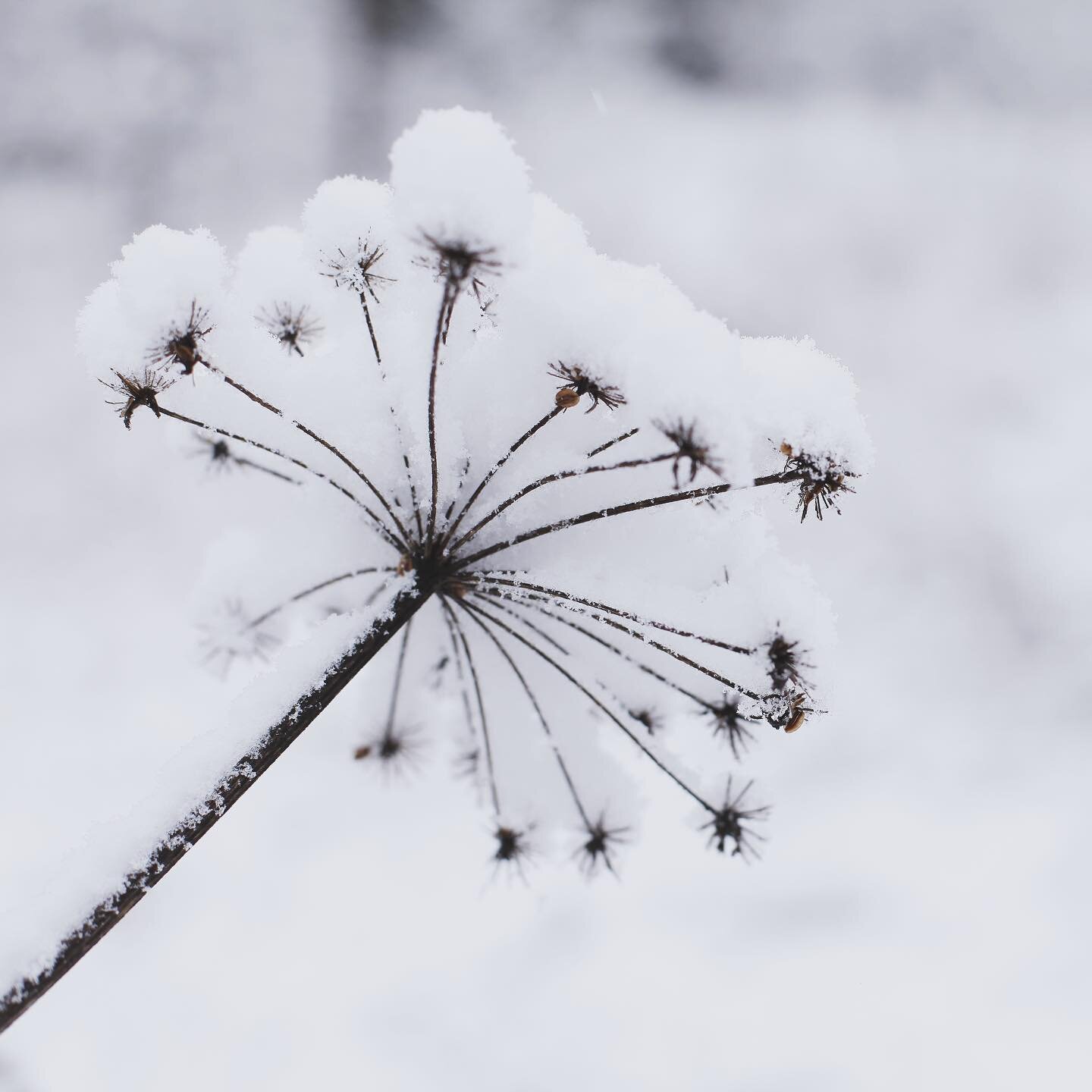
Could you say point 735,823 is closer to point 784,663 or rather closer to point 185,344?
point 784,663

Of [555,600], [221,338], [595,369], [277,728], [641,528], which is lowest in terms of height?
[277,728]

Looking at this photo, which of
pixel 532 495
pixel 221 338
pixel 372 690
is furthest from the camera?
pixel 372 690

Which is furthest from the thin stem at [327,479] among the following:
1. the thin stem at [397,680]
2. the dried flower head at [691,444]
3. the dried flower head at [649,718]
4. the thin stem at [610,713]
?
the dried flower head at [649,718]

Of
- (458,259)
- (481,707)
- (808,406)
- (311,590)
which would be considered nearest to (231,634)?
(311,590)

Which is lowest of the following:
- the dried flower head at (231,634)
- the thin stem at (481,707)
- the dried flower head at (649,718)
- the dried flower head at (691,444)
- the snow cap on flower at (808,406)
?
the dried flower head at (231,634)

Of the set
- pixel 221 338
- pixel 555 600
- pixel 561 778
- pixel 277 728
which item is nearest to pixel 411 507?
pixel 555 600

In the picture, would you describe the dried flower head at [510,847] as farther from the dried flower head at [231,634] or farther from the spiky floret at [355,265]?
the spiky floret at [355,265]

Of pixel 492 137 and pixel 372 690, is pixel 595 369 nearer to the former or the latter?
pixel 492 137
